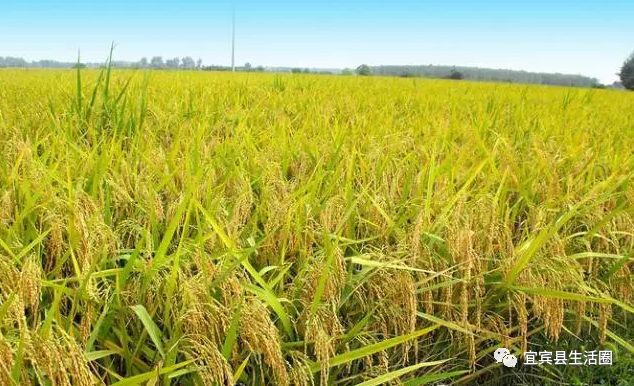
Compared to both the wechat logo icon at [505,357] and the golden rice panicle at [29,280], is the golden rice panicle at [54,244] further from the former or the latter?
the wechat logo icon at [505,357]

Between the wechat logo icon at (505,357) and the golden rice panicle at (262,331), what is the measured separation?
0.63m

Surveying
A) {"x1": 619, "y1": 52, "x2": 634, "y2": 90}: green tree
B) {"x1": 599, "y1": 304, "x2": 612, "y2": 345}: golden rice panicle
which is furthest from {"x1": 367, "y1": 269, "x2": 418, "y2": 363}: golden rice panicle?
{"x1": 619, "y1": 52, "x2": 634, "y2": 90}: green tree

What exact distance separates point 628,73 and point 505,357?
117 feet

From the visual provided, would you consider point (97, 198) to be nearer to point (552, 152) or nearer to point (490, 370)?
point (490, 370)

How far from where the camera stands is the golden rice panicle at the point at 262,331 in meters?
0.94

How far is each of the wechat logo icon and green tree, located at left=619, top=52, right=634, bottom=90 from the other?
112ft

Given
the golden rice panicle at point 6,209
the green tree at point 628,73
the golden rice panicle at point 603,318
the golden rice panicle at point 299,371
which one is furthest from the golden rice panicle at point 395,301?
the green tree at point 628,73

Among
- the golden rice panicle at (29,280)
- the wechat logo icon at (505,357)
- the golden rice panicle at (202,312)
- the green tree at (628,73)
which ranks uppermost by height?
the green tree at (628,73)

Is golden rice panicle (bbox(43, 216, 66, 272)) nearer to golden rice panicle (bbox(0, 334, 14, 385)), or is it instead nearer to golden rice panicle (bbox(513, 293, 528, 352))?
golden rice panicle (bbox(0, 334, 14, 385))

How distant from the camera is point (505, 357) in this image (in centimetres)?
136

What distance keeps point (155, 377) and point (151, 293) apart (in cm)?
18

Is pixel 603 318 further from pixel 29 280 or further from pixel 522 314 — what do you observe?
pixel 29 280

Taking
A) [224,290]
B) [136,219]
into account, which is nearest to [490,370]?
[224,290]

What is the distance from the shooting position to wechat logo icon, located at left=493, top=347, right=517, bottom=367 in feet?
4.45
